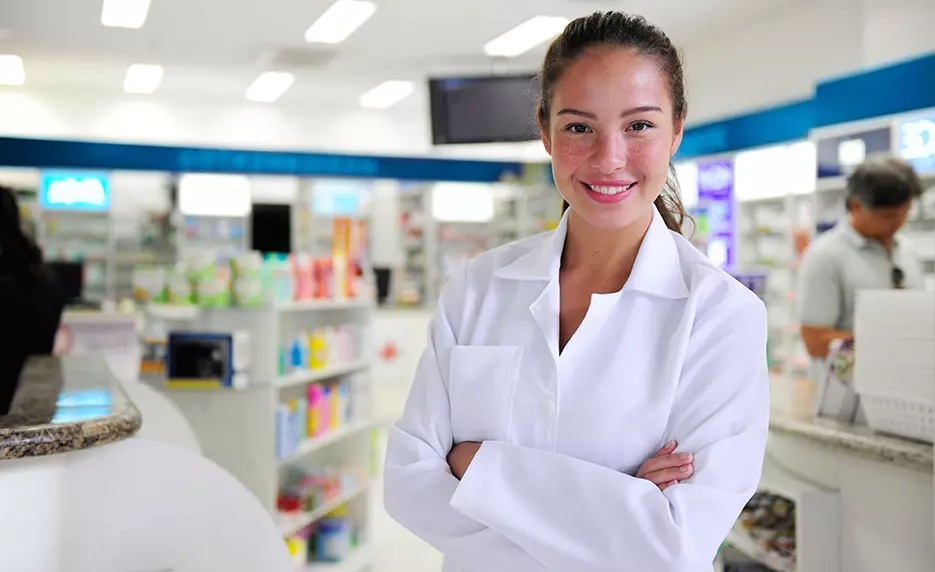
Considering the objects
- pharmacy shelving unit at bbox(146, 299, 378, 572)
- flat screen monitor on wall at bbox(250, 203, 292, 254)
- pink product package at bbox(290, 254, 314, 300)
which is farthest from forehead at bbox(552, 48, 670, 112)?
flat screen monitor on wall at bbox(250, 203, 292, 254)

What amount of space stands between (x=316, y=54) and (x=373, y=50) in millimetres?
536

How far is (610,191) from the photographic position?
5.01ft

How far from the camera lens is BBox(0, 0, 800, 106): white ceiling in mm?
7461

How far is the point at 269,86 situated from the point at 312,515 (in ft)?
A: 22.0

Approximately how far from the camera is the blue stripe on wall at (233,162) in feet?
34.7

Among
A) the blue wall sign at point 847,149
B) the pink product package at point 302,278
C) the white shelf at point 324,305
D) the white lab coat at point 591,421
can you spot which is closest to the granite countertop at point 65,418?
the white lab coat at point 591,421

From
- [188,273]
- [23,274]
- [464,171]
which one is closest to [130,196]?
[464,171]

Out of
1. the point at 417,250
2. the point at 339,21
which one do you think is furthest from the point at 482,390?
the point at 417,250

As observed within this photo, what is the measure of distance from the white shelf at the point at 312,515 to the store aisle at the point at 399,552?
0.31 m

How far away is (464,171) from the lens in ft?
41.4

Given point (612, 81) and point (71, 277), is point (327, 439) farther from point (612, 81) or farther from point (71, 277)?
point (71, 277)

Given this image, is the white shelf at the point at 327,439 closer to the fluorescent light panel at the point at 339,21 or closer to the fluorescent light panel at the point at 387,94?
the fluorescent light panel at the point at 339,21

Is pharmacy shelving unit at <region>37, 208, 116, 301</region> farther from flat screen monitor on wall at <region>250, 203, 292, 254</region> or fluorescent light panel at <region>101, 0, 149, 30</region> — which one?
fluorescent light panel at <region>101, 0, 149, 30</region>

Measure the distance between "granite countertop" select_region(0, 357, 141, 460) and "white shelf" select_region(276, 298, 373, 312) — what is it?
2584 mm
